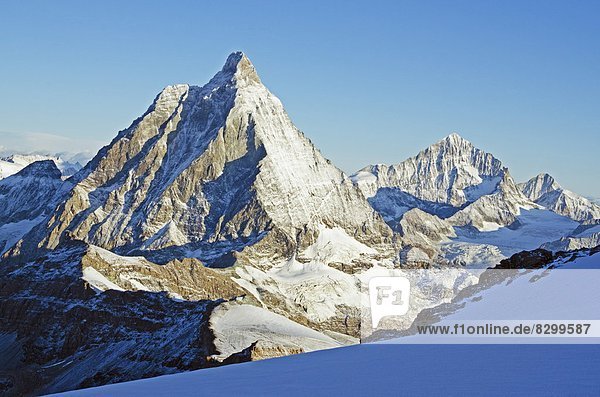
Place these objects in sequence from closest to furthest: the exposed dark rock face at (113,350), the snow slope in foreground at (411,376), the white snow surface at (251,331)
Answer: the snow slope in foreground at (411,376)
the exposed dark rock face at (113,350)
the white snow surface at (251,331)

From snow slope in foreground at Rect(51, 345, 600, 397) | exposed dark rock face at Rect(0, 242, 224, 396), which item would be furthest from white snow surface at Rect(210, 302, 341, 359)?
snow slope in foreground at Rect(51, 345, 600, 397)

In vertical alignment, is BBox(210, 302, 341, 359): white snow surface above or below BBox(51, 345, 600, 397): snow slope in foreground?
below

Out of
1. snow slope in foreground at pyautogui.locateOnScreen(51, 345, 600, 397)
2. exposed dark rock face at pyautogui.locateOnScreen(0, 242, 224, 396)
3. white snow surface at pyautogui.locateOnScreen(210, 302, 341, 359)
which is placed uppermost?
snow slope in foreground at pyautogui.locateOnScreen(51, 345, 600, 397)

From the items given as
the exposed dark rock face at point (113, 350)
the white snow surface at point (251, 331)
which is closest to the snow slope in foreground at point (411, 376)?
the exposed dark rock face at point (113, 350)

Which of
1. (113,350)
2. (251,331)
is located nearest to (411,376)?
(251,331)

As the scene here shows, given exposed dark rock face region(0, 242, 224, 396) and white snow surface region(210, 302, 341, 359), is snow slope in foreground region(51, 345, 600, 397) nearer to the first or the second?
exposed dark rock face region(0, 242, 224, 396)

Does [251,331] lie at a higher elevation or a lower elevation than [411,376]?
lower

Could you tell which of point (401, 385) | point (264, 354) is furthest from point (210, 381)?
point (264, 354)

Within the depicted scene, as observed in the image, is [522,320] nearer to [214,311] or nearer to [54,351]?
[214,311]

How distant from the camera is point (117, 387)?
131 feet

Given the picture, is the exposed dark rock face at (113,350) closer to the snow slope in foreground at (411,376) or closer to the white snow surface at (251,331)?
the white snow surface at (251,331)

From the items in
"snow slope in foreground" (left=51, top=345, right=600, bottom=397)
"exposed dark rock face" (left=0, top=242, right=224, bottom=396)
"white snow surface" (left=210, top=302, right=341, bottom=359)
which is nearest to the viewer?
"snow slope in foreground" (left=51, top=345, right=600, bottom=397)

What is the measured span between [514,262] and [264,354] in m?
63.2

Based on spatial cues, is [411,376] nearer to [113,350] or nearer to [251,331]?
[251,331]
